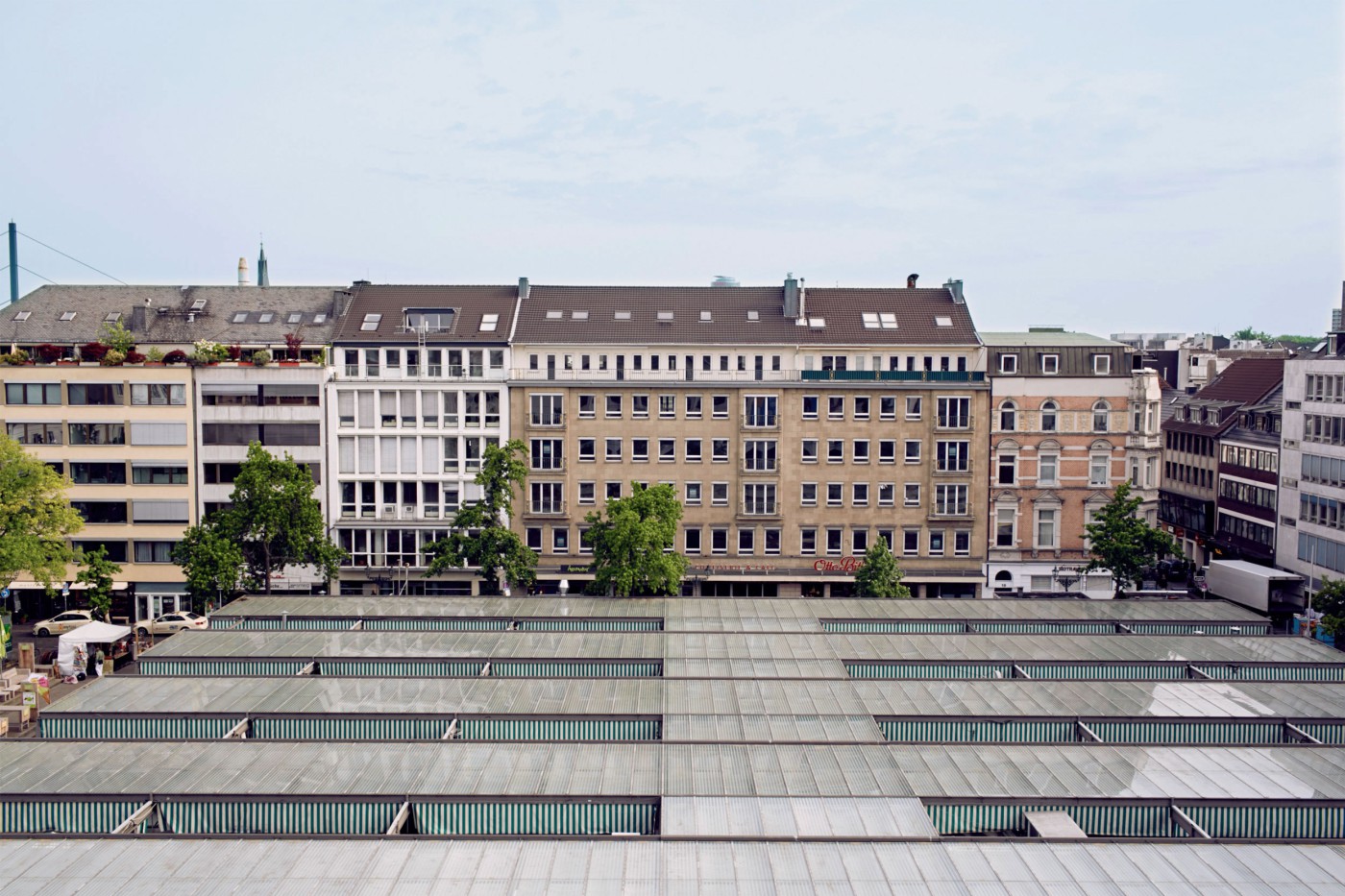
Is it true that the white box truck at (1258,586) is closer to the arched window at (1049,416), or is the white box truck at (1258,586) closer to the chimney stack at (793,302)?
the arched window at (1049,416)

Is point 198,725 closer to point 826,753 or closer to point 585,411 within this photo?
point 826,753

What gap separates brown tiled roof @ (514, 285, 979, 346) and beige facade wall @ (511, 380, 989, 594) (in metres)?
3.73

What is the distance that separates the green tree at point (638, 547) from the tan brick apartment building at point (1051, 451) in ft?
80.9

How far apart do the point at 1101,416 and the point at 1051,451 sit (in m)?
4.11

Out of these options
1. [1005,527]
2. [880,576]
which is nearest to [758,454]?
[880,576]

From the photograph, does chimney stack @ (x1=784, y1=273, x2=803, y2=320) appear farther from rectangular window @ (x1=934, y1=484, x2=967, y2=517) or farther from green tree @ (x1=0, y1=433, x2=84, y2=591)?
green tree @ (x1=0, y1=433, x2=84, y2=591)

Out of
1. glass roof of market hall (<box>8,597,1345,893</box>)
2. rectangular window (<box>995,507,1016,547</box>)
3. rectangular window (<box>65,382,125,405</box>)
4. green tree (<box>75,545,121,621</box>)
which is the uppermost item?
rectangular window (<box>65,382,125,405</box>)

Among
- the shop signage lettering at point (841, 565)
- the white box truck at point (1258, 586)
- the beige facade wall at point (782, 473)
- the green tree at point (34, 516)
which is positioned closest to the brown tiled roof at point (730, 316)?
the beige facade wall at point (782, 473)

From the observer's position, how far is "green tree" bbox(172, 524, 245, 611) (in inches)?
2542

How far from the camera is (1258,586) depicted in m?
72.2

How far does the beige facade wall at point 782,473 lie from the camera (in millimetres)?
78188

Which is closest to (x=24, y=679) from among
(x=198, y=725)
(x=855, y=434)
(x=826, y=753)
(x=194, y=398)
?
(x=198, y=725)

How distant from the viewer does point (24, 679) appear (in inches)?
2175

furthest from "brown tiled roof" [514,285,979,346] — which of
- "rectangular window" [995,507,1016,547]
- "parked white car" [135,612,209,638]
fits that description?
"parked white car" [135,612,209,638]
